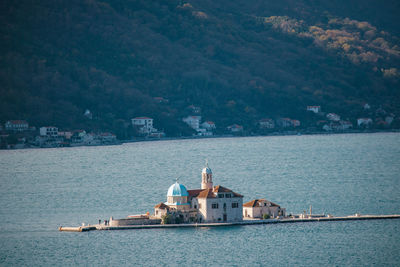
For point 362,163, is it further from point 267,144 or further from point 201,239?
point 201,239

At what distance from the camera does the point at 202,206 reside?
2788 inches

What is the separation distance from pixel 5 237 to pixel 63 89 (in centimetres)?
12863

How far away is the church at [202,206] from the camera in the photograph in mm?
70250

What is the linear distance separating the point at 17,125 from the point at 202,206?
4201 inches

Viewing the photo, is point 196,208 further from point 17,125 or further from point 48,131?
point 17,125

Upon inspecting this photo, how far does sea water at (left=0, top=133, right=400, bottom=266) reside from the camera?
2501 inches

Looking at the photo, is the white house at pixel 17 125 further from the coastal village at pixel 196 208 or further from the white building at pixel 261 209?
the white building at pixel 261 209

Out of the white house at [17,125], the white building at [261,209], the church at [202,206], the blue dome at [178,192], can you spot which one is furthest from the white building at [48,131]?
the blue dome at [178,192]

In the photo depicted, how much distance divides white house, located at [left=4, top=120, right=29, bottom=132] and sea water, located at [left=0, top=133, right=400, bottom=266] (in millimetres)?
15466

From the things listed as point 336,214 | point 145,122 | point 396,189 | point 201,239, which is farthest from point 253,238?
point 145,122

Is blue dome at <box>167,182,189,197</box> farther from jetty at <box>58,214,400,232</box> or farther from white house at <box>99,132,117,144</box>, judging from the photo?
white house at <box>99,132,117,144</box>

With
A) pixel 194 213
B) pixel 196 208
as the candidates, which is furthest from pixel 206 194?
pixel 194 213

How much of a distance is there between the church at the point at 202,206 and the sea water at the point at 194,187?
158cm

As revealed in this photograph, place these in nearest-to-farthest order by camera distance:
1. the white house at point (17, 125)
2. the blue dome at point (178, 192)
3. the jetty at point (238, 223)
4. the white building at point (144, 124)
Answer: the jetty at point (238, 223)
the blue dome at point (178, 192)
the white house at point (17, 125)
the white building at point (144, 124)
